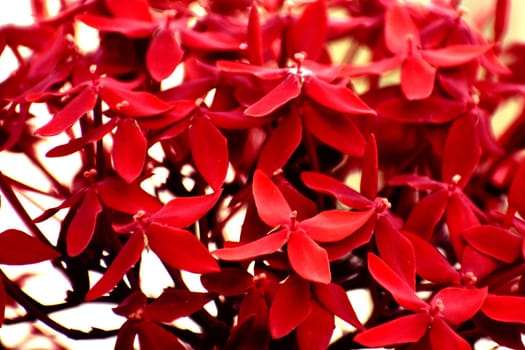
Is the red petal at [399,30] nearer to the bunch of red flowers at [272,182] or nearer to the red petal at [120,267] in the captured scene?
the bunch of red flowers at [272,182]

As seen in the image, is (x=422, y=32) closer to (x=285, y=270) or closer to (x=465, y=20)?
(x=465, y=20)

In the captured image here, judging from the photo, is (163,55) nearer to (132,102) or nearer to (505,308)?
(132,102)

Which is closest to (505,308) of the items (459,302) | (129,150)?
(459,302)

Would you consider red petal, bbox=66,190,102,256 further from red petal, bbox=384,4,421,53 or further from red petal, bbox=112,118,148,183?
red petal, bbox=384,4,421,53

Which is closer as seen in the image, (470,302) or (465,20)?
(470,302)

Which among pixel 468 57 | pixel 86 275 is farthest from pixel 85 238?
pixel 468 57
